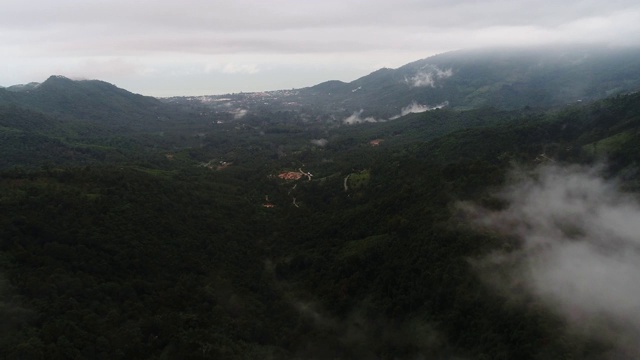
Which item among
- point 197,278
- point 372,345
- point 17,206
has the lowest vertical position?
point 372,345

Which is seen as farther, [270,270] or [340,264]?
[270,270]

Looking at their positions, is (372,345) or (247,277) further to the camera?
(247,277)

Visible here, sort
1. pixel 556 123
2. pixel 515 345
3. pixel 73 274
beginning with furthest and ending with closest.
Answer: pixel 556 123
pixel 73 274
pixel 515 345

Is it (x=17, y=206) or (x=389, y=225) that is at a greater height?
(x=17, y=206)

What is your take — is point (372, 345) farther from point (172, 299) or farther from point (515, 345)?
point (172, 299)

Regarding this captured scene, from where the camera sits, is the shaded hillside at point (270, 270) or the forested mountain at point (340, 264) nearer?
the forested mountain at point (340, 264)

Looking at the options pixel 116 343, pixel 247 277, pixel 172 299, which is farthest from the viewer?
pixel 247 277

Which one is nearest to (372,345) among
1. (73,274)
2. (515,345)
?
(515,345)

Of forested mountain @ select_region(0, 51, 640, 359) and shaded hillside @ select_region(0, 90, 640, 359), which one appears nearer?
forested mountain @ select_region(0, 51, 640, 359)

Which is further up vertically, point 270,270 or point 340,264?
point 340,264
